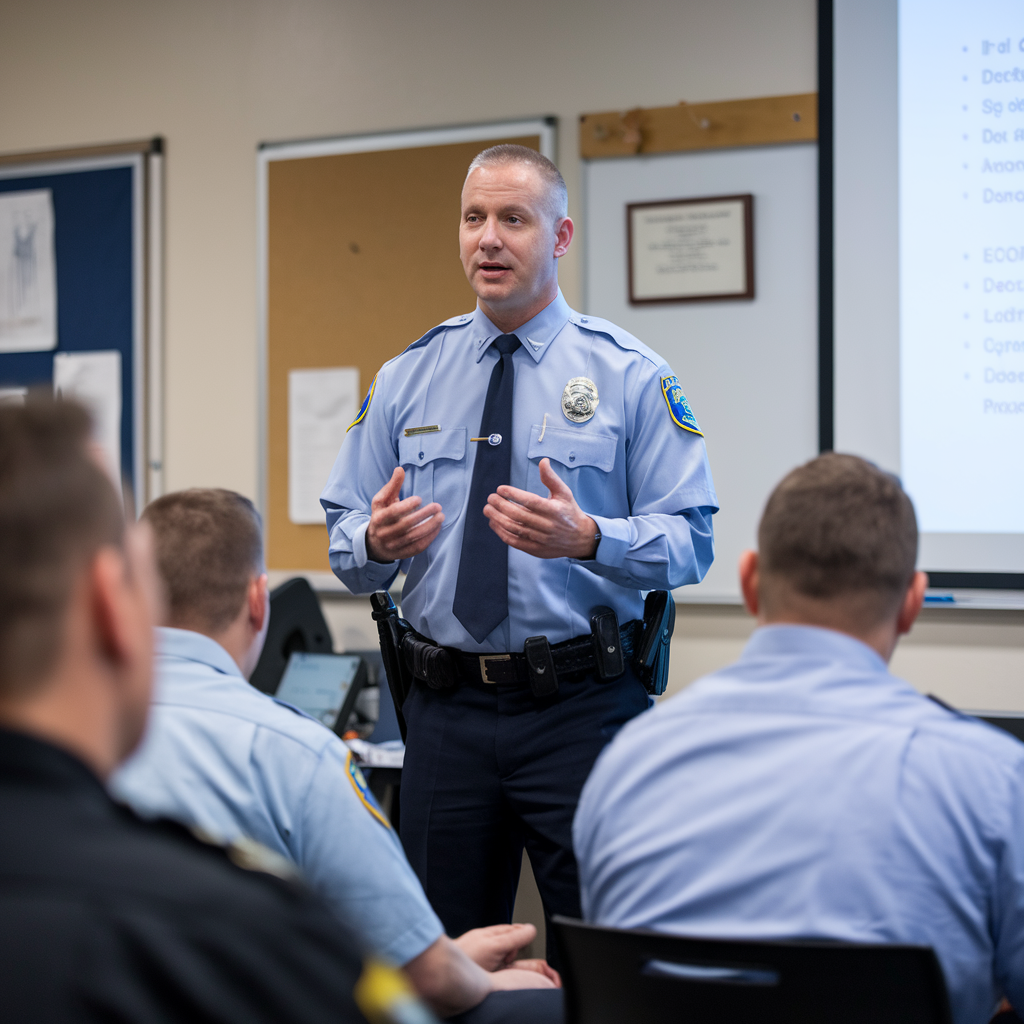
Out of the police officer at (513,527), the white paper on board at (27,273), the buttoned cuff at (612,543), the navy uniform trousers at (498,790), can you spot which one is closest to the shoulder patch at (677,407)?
the police officer at (513,527)

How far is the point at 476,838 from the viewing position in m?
1.68

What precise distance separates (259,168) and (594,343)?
2014 mm

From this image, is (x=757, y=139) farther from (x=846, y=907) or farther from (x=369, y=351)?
(x=846, y=907)

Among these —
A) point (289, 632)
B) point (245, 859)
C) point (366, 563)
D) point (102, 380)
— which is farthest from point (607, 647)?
point (102, 380)

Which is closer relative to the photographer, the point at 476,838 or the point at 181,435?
the point at 476,838

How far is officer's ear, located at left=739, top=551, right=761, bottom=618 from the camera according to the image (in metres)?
1.11

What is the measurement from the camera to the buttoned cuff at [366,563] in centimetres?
182

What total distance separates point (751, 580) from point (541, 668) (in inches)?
23.9

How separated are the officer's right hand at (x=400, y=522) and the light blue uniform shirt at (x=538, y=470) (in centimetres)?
10

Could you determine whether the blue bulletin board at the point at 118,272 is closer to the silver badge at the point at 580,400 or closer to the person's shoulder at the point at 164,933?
the silver badge at the point at 580,400

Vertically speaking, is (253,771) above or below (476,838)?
above

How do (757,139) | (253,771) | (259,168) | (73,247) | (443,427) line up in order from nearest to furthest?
1. (253,771)
2. (443,427)
3. (757,139)
4. (259,168)
5. (73,247)

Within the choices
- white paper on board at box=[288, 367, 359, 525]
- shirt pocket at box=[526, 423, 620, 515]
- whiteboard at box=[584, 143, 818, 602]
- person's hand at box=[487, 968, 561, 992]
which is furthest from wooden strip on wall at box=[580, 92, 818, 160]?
person's hand at box=[487, 968, 561, 992]

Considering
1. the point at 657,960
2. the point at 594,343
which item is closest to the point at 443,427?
the point at 594,343
